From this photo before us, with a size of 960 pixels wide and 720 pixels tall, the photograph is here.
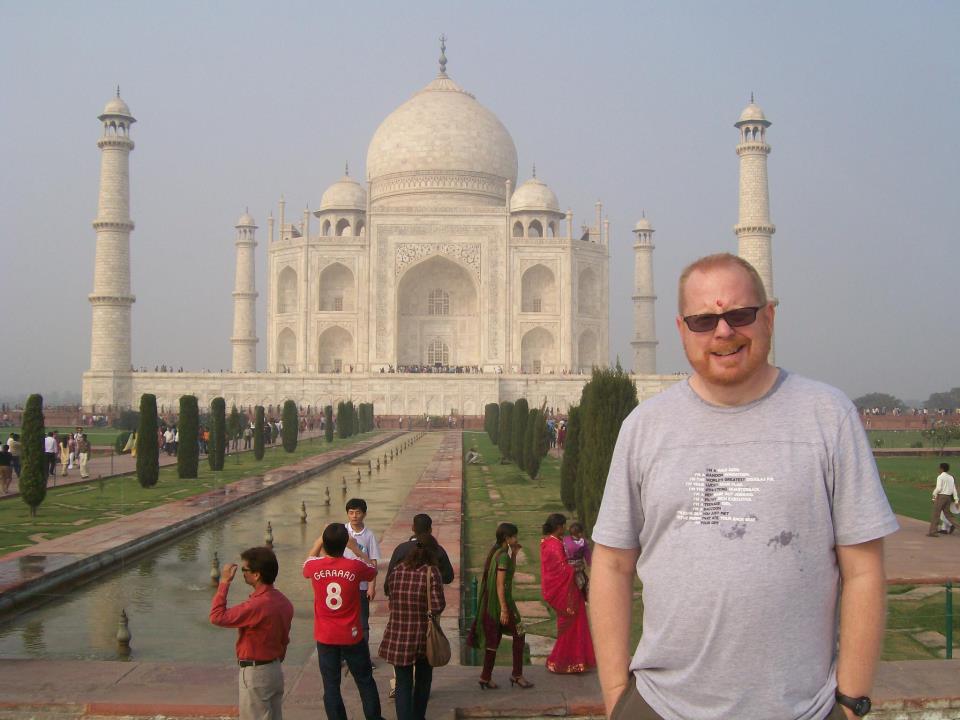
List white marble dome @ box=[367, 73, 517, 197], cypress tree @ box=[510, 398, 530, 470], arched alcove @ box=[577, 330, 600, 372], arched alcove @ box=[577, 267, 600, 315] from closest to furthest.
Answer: cypress tree @ box=[510, 398, 530, 470]
arched alcove @ box=[577, 330, 600, 372]
arched alcove @ box=[577, 267, 600, 315]
white marble dome @ box=[367, 73, 517, 197]

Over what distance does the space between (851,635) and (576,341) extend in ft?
98.6

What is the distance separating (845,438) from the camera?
1416 millimetres

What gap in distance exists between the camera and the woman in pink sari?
349 cm

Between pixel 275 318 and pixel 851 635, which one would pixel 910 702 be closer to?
pixel 851 635

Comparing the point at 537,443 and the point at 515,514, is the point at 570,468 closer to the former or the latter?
the point at 515,514

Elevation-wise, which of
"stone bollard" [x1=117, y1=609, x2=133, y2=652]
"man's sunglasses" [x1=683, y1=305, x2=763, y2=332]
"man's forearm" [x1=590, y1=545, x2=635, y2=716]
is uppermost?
"man's sunglasses" [x1=683, y1=305, x2=763, y2=332]

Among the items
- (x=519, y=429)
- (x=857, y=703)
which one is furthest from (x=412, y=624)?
(x=519, y=429)

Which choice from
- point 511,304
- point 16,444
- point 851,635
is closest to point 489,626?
point 851,635

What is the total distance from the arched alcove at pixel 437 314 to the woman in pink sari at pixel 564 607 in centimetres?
2850

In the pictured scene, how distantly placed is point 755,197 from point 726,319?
27993 mm

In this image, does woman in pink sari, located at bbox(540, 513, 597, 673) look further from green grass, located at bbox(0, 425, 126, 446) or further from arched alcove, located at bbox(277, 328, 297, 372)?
arched alcove, located at bbox(277, 328, 297, 372)

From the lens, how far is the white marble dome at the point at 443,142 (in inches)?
1312

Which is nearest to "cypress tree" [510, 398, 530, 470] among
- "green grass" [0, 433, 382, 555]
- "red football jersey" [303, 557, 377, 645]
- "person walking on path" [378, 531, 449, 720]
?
"green grass" [0, 433, 382, 555]

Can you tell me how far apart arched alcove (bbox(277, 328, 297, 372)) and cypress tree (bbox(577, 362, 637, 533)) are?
1030 inches
